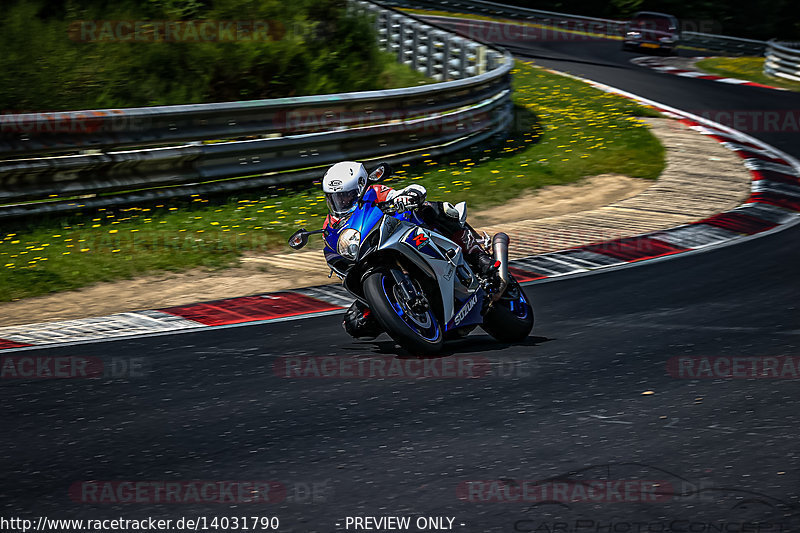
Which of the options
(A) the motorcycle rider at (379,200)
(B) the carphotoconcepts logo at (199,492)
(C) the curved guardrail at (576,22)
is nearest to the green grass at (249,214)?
(A) the motorcycle rider at (379,200)

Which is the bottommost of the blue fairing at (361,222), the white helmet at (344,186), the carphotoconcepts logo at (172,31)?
the blue fairing at (361,222)

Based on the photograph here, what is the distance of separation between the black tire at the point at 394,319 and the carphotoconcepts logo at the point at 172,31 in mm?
10452

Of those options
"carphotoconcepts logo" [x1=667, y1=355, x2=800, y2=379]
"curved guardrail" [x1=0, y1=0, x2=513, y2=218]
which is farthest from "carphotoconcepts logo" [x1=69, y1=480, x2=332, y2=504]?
"curved guardrail" [x1=0, y1=0, x2=513, y2=218]

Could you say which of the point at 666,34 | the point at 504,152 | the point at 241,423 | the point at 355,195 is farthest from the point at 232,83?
the point at 666,34

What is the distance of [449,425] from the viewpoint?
5.57 metres

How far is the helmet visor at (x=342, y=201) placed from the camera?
21.5 ft

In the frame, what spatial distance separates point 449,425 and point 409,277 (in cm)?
140

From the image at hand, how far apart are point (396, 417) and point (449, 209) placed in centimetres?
206

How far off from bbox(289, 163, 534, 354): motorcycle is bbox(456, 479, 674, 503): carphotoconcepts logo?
1.81 meters

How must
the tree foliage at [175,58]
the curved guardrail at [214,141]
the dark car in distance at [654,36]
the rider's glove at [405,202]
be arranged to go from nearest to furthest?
the rider's glove at [405,202]
the curved guardrail at [214,141]
the tree foliage at [175,58]
the dark car in distance at [654,36]

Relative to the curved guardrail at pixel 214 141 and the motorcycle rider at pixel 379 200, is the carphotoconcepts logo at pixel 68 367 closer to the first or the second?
the motorcycle rider at pixel 379 200

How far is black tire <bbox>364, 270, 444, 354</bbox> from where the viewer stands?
20.5ft

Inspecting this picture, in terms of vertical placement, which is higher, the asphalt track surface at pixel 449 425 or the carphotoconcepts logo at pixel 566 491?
the carphotoconcepts logo at pixel 566 491

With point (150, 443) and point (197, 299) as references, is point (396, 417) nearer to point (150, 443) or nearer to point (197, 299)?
point (150, 443)
